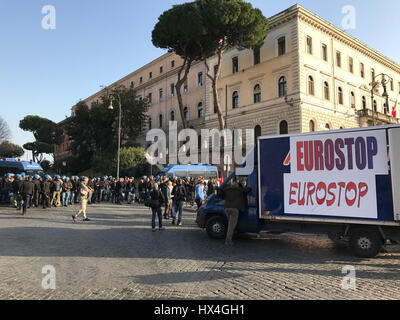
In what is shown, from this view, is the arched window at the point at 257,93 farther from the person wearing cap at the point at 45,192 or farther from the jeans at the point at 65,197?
the person wearing cap at the point at 45,192

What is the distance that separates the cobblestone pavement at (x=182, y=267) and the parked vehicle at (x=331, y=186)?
1.90 ft

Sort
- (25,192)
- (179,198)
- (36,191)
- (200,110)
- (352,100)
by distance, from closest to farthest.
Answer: (179,198) < (25,192) < (36,191) < (352,100) < (200,110)

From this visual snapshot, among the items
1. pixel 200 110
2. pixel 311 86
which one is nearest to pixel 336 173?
pixel 311 86

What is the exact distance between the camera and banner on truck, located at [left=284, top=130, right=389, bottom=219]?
6.74 metres

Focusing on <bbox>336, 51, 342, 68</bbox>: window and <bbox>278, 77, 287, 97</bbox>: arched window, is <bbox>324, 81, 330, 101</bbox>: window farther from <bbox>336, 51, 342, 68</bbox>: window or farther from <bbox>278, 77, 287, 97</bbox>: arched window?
<bbox>278, 77, 287, 97</bbox>: arched window

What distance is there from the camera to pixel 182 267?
233 inches

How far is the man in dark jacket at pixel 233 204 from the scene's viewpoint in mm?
8141

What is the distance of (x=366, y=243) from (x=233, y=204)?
10.3ft

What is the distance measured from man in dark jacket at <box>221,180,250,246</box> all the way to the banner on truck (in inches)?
43.2

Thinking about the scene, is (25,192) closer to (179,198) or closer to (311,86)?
(179,198)

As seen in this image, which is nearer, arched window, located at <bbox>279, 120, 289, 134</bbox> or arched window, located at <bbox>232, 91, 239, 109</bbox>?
arched window, located at <bbox>279, 120, 289, 134</bbox>

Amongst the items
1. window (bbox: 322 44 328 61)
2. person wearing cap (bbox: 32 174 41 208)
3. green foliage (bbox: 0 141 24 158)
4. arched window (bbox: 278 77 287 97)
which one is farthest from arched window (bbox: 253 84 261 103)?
green foliage (bbox: 0 141 24 158)
